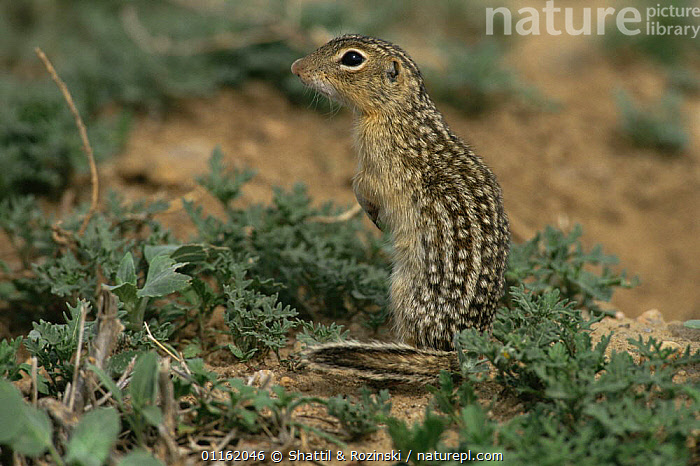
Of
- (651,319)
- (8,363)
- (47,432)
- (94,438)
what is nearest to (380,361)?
(94,438)

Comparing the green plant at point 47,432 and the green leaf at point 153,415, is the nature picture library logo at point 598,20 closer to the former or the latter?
the green leaf at point 153,415

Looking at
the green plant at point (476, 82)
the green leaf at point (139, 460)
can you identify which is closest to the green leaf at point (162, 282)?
the green leaf at point (139, 460)

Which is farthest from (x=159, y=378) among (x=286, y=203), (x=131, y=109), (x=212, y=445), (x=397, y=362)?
(x=131, y=109)

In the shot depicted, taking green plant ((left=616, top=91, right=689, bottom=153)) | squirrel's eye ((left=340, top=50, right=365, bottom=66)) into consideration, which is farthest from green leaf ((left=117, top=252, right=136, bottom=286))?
green plant ((left=616, top=91, right=689, bottom=153))

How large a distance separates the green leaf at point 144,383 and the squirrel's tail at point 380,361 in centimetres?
75

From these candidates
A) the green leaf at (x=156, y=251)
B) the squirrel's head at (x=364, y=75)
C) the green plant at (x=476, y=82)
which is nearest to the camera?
the green leaf at (x=156, y=251)

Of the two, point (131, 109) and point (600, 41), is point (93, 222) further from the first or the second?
point (600, 41)

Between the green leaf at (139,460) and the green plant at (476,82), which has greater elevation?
the green plant at (476,82)

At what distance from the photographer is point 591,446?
9.12 feet

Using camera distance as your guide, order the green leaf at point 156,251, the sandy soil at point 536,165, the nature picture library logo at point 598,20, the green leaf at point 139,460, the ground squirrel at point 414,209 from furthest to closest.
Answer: the nature picture library logo at point 598,20, the sandy soil at point 536,165, the green leaf at point 156,251, the ground squirrel at point 414,209, the green leaf at point 139,460

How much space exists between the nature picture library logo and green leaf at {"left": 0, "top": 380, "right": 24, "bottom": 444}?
27.7ft

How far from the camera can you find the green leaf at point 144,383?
2971mm

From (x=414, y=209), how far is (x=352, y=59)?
1058 millimetres

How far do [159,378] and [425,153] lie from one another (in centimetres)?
193
